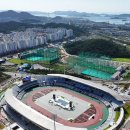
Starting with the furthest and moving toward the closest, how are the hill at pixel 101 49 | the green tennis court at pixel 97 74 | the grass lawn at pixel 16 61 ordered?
1. the hill at pixel 101 49
2. the grass lawn at pixel 16 61
3. the green tennis court at pixel 97 74

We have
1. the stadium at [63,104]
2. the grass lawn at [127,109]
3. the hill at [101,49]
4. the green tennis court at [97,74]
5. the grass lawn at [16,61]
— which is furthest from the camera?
the hill at [101,49]

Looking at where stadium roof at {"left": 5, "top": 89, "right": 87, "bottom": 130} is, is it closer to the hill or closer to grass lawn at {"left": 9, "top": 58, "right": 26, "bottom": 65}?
grass lawn at {"left": 9, "top": 58, "right": 26, "bottom": 65}

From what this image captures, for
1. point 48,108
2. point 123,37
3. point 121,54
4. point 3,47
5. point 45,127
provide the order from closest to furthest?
point 45,127 < point 48,108 < point 121,54 < point 3,47 < point 123,37

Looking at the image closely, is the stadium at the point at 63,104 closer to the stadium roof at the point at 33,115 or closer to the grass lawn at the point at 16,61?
the stadium roof at the point at 33,115

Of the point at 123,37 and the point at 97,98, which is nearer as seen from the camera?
the point at 97,98

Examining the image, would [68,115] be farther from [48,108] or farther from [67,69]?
[67,69]

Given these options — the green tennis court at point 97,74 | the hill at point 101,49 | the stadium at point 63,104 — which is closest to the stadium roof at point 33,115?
the stadium at point 63,104

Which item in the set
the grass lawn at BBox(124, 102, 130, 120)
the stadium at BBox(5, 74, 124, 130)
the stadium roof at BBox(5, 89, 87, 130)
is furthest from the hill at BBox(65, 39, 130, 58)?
the stadium roof at BBox(5, 89, 87, 130)

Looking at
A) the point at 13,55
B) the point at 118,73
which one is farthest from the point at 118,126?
the point at 13,55
